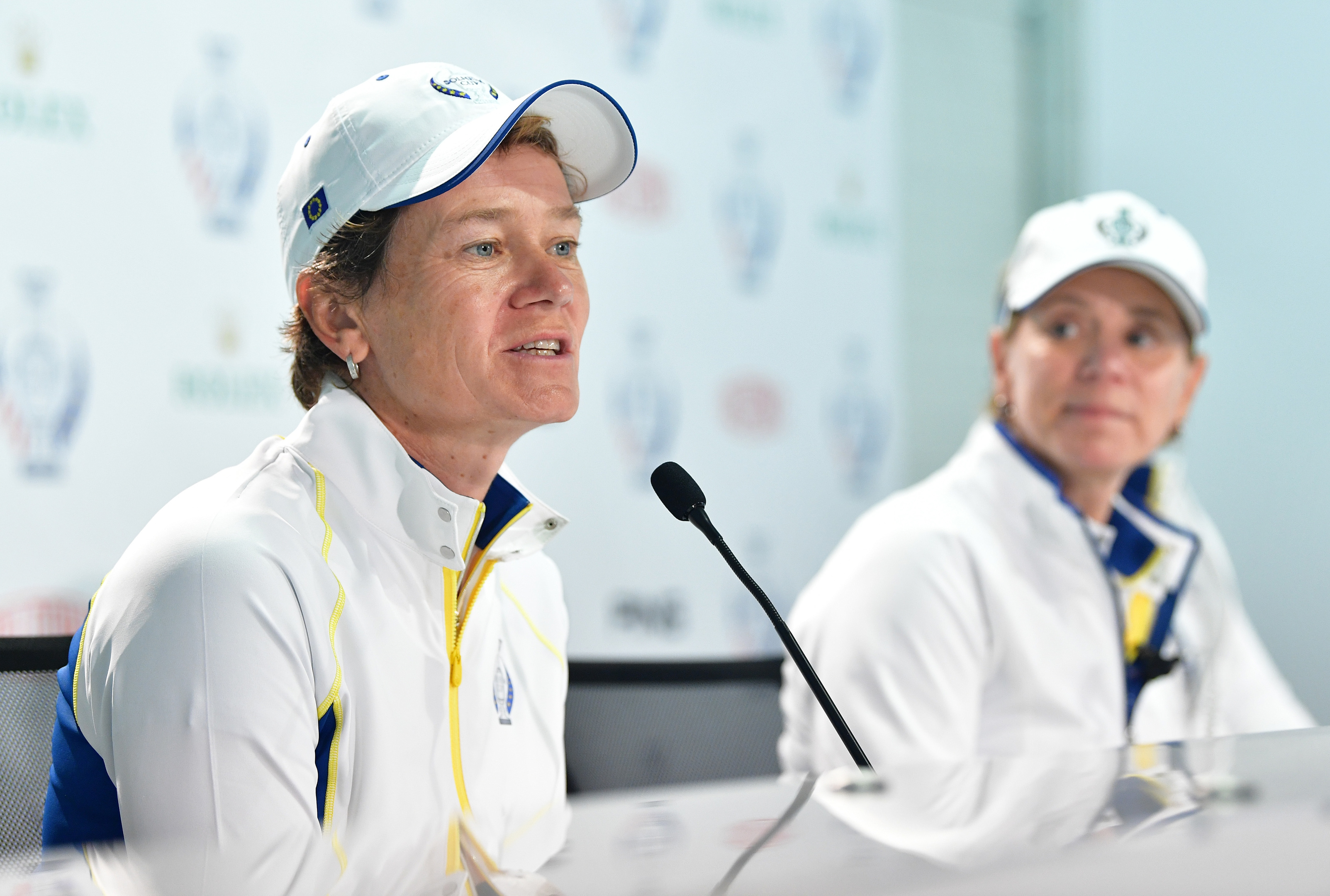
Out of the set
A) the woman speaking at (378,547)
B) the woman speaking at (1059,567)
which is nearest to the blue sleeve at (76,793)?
the woman speaking at (378,547)

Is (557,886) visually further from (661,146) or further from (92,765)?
(661,146)

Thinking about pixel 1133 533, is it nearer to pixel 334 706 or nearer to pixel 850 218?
pixel 334 706

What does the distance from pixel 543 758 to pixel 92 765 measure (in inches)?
13.2

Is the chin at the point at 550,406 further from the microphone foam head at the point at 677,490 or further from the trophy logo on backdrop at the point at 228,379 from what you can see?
the trophy logo on backdrop at the point at 228,379

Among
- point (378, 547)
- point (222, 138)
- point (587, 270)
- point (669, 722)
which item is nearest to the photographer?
point (378, 547)

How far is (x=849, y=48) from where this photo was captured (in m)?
2.68

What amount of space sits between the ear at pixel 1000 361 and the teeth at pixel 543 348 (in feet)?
2.48

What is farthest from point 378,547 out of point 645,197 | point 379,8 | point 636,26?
point 636,26

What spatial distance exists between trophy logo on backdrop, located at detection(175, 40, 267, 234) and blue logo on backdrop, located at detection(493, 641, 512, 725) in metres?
1.18

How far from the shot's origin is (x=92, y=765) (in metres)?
0.78

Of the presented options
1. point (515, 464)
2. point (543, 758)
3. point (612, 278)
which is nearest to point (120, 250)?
point (515, 464)

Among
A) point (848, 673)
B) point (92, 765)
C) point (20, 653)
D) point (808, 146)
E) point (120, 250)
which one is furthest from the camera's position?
point (808, 146)

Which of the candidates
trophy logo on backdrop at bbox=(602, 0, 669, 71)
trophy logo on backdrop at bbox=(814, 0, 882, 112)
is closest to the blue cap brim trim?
trophy logo on backdrop at bbox=(602, 0, 669, 71)

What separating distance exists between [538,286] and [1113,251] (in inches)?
31.7
